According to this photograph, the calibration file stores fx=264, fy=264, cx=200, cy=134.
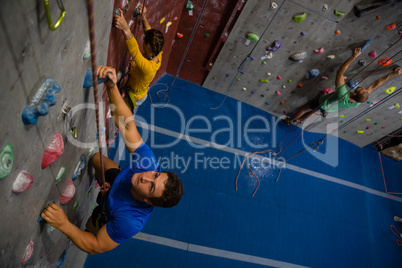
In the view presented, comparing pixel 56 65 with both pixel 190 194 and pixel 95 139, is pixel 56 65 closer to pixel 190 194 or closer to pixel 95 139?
pixel 95 139

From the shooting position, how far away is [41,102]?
3.24 ft

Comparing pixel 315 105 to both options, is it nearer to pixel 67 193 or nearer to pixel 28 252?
pixel 67 193

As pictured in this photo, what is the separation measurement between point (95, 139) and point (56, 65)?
4.52 ft

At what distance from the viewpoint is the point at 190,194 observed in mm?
3723

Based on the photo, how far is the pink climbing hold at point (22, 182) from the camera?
102 centimetres

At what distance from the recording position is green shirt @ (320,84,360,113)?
152 inches

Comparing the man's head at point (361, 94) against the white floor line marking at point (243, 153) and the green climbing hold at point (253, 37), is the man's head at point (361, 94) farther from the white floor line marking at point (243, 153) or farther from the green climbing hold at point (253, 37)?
the green climbing hold at point (253, 37)

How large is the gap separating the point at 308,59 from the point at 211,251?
3052mm

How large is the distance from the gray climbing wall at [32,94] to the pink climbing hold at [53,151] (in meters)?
0.03

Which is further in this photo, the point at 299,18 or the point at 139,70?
the point at 299,18

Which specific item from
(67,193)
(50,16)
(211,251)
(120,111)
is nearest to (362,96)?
(211,251)

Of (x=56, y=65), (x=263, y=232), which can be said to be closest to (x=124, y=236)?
(x=56, y=65)

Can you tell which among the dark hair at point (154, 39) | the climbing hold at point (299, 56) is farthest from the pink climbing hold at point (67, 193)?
the climbing hold at point (299, 56)

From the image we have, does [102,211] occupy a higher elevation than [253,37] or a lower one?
lower
